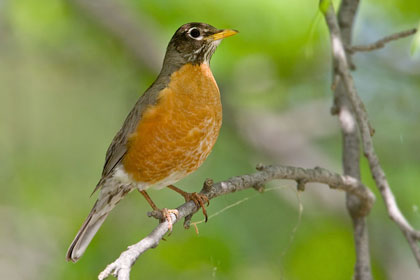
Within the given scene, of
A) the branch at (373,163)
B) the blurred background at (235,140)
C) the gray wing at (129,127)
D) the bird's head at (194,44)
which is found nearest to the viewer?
the branch at (373,163)

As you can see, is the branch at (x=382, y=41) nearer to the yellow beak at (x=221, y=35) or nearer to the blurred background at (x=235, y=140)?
the blurred background at (x=235, y=140)

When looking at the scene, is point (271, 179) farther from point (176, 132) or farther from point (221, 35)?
point (221, 35)

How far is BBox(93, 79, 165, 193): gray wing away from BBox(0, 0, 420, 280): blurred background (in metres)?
0.76

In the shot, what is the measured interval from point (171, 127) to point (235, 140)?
1987mm

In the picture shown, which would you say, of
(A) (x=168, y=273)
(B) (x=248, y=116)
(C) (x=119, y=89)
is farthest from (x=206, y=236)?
(C) (x=119, y=89)

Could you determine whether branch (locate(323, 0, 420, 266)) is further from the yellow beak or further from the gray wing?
the gray wing

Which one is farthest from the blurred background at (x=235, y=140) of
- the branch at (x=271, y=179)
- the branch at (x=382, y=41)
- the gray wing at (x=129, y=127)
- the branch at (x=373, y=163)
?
the branch at (x=271, y=179)

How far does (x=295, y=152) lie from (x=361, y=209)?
64.5 inches

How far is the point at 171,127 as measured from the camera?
3.62 meters

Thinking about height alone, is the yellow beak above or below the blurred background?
above

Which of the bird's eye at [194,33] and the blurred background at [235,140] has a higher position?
the bird's eye at [194,33]

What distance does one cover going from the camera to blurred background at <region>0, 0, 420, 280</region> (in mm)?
4457

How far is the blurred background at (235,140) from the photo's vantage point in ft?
14.6

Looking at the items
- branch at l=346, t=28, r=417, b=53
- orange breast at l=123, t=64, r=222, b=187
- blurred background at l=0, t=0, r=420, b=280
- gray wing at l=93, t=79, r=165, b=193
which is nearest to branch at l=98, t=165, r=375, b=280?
orange breast at l=123, t=64, r=222, b=187
